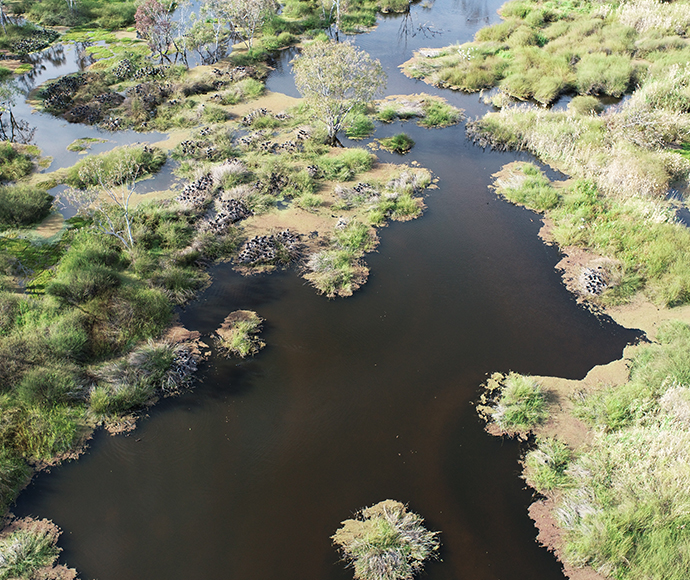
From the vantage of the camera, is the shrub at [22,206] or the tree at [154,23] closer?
the shrub at [22,206]

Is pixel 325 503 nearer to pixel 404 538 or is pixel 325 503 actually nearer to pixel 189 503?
pixel 404 538

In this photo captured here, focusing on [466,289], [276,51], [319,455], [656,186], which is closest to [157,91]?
[276,51]

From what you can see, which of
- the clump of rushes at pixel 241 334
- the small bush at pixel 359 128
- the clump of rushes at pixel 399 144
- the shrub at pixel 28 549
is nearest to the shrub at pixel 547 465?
the clump of rushes at pixel 241 334

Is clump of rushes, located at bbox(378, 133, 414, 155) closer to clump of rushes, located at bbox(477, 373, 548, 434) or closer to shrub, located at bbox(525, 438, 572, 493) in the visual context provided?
clump of rushes, located at bbox(477, 373, 548, 434)

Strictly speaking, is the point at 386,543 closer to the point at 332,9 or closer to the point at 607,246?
the point at 607,246

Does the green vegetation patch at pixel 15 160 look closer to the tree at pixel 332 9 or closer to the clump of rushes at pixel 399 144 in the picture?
the clump of rushes at pixel 399 144

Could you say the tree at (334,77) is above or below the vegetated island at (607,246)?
above

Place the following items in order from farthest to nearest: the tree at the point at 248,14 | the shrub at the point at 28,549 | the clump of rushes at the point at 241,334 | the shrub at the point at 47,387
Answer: the tree at the point at 248,14
the clump of rushes at the point at 241,334
the shrub at the point at 47,387
the shrub at the point at 28,549
